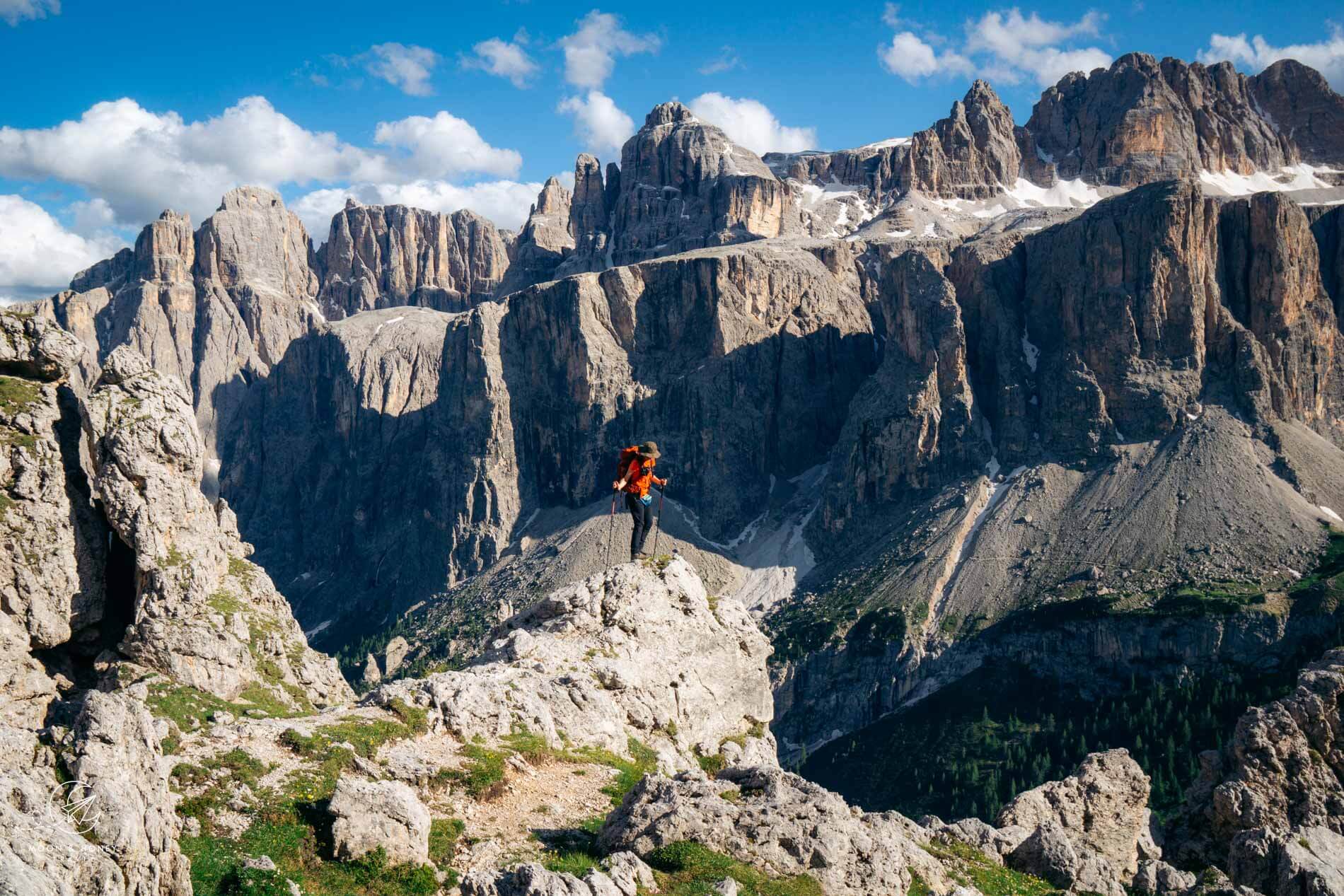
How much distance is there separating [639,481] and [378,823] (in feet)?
61.3

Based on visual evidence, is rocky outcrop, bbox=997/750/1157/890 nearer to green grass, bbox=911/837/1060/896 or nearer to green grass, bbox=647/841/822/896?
green grass, bbox=911/837/1060/896

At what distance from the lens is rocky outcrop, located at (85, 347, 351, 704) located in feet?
202

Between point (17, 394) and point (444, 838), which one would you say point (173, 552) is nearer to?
point (17, 394)

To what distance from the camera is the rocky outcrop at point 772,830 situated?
1057 inches

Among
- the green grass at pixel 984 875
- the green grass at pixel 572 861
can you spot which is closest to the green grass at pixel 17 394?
the green grass at pixel 572 861

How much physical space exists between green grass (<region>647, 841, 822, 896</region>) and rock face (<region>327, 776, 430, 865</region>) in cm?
540

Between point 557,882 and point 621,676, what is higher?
point 621,676

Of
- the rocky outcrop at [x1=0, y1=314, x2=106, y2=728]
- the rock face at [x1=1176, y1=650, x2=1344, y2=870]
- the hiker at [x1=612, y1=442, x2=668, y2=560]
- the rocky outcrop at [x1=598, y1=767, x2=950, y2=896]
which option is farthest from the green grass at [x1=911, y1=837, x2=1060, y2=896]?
the rocky outcrop at [x1=0, y1=314, x2=106, y2=728]

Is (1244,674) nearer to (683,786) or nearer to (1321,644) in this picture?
(1321,644)

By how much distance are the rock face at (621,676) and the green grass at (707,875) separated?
895 cm

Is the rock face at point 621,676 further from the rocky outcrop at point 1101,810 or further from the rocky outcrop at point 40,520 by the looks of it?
the rocky outcrop at point 40,520

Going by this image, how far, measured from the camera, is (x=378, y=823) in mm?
24062

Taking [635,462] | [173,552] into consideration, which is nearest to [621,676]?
[635,462]

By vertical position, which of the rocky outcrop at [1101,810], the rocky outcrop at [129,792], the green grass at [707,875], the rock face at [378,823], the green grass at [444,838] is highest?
the rocky outcrop at [129,792]
